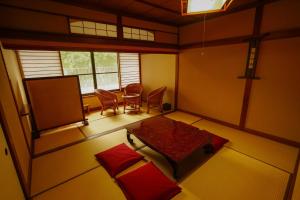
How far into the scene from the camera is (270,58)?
2.58 meters

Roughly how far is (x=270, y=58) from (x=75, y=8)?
138 inches

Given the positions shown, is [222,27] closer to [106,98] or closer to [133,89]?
[133,89]

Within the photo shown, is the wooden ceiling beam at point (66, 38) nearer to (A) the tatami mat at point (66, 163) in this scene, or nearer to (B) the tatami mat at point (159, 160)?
(A) the tatami mat at point (66, 163)

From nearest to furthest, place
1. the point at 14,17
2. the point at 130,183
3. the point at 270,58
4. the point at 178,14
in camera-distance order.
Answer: the point at 130,183
the point at 14,17
the point at 270,58
the point at 178,14

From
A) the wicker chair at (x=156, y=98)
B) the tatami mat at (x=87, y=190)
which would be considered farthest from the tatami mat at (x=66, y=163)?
the wicker chair at (x=156, y=98)

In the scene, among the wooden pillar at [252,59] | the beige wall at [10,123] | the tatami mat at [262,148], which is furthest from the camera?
the wooden pillar at [252,59]

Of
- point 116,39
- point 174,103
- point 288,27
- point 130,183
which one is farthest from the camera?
point 174,103

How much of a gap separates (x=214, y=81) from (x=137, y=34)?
2.15 meters

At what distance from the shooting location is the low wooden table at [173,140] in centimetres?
193

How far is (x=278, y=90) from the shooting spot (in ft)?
8.43

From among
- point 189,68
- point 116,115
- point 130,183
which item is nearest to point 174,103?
point 189,68

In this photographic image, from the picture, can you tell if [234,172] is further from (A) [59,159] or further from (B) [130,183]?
(A) [59,159]

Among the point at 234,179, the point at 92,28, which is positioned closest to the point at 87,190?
the point at 234,179

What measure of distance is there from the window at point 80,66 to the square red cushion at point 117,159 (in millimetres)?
2998
